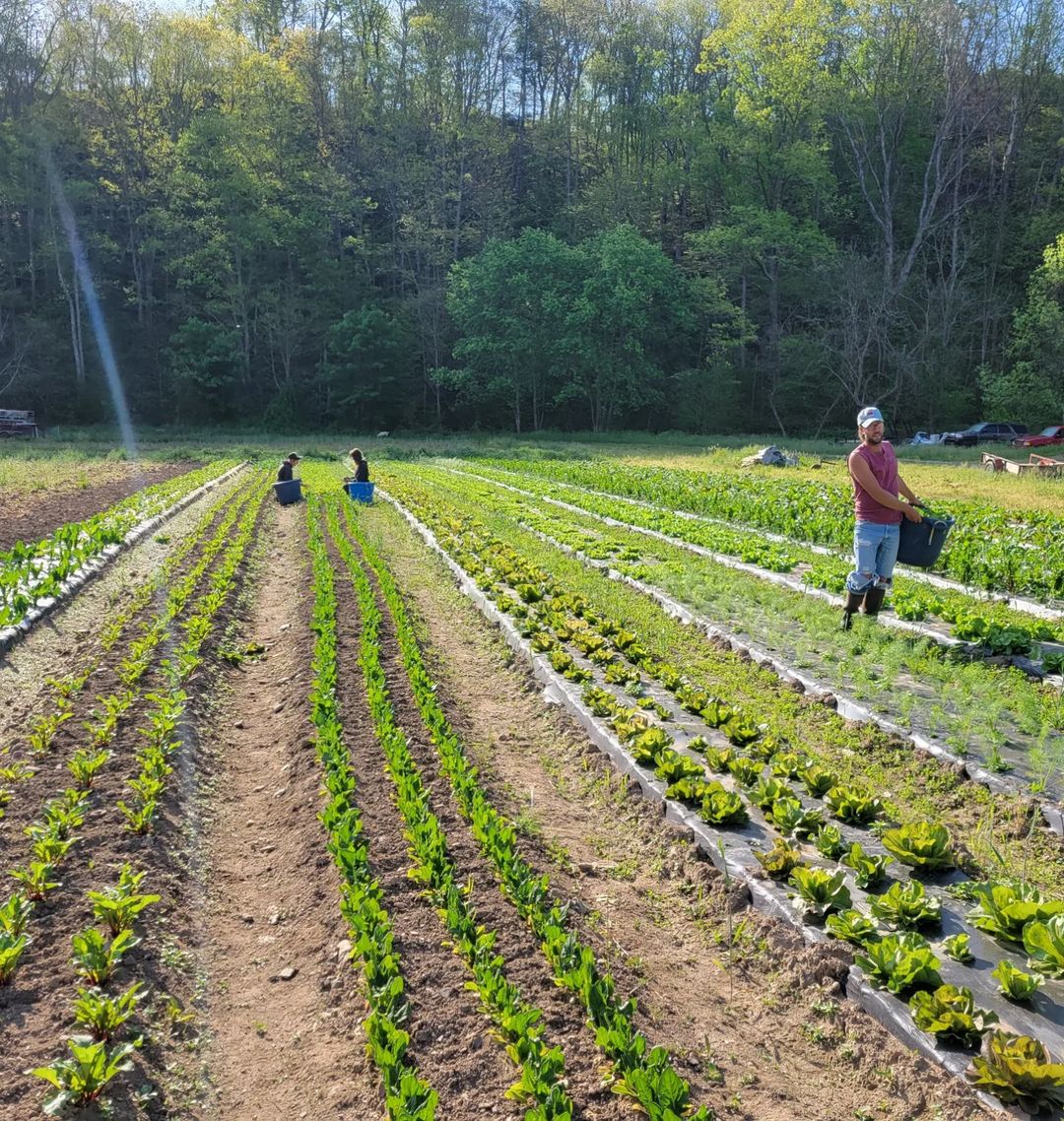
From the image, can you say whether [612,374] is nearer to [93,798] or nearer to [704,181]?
[704,181]

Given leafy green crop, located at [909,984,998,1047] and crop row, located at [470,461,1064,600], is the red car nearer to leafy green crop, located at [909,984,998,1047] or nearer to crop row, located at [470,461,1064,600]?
crop row, located at [470,461,1064,600]

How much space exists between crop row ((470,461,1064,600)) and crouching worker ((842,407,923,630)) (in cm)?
271

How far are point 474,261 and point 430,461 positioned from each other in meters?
19.0

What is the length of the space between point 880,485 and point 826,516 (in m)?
6.78

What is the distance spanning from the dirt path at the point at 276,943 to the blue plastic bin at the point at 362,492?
11555 mm

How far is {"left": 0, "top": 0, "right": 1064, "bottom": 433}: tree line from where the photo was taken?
141ft

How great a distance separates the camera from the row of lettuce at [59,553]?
29.7ft

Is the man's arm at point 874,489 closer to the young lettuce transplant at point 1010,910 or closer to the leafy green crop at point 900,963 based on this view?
the young lettuce transplant at point 1010,910

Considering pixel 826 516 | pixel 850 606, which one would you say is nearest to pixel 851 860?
pixel 850 606

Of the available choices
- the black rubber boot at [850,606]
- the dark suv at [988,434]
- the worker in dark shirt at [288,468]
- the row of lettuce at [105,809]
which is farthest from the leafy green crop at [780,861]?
the dark suv at [988,434]

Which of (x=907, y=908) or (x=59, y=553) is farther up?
(x=59, y=553)

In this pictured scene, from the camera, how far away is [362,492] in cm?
1836

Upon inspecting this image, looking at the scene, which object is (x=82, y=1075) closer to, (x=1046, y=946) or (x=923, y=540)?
(x=1046, y=946)

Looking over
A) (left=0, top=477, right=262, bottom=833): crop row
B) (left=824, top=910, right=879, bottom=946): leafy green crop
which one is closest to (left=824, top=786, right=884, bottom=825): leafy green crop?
(left=824, top=910, right=879, bottom=946): leafy green crop
